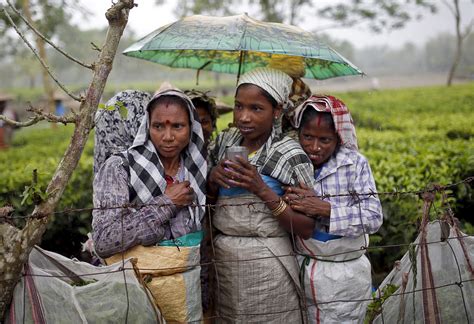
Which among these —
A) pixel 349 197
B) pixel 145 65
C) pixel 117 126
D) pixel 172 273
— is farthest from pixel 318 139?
pixel 145 65

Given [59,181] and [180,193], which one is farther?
[180,193]

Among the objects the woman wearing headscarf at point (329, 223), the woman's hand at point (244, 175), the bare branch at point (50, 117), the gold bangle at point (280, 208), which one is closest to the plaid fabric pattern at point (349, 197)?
the woman wearing headscarf at point (329, 223)

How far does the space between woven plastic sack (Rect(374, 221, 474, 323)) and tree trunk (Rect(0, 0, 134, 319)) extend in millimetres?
1609

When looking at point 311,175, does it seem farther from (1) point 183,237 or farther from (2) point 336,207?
(1) point 183,237

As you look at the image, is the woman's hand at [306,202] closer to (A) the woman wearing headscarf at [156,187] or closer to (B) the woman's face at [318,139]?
(B) the woman's face at [318,139]

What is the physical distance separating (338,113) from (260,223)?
2.33 feet

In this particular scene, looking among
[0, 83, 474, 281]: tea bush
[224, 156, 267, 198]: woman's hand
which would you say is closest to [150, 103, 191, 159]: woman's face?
[224, 156, 267, 198]: woman's hand

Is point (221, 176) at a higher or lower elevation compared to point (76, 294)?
higher

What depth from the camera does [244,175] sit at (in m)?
2.28

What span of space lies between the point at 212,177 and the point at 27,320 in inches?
42.3

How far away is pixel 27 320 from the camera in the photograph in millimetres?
1849

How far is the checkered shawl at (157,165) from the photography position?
2312 millimetres

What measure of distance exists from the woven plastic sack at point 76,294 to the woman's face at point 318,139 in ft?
3.68

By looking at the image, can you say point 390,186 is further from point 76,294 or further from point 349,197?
point 76,294
